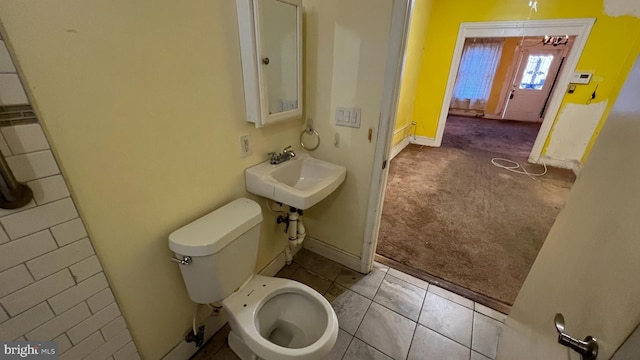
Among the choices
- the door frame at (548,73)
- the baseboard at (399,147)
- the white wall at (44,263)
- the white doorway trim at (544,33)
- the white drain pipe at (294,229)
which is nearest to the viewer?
the white wall at (44,263)

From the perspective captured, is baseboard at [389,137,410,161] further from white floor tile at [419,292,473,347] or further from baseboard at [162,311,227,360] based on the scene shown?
baseboard at [162,311,227,360]

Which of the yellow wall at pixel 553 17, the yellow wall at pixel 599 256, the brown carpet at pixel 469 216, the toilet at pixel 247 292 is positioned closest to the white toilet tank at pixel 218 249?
the toilet at pixel 247 292

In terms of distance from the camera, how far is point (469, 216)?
8.20 feet

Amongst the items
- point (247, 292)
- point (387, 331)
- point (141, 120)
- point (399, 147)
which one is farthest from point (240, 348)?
point (399, 147)

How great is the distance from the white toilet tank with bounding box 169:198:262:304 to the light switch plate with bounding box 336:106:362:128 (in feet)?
2.40

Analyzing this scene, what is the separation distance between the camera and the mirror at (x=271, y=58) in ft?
3.47

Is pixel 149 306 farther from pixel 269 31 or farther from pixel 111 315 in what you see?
pixel 269 31

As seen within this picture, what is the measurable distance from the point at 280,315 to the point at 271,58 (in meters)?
1.27

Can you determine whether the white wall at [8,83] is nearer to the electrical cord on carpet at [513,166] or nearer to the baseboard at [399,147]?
the baseboard at [399,147]

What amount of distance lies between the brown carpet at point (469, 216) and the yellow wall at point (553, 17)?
1.12 meters

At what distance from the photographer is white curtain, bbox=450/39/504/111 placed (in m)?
6.20

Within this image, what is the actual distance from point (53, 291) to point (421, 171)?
12.0 ft

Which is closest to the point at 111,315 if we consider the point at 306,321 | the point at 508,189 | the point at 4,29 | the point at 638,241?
the point at 306,321

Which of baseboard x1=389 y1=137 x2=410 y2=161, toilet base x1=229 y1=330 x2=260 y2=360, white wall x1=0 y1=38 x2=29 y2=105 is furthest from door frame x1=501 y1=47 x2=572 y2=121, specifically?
white wall x1=0 y1=38 x2=29 y2=105
